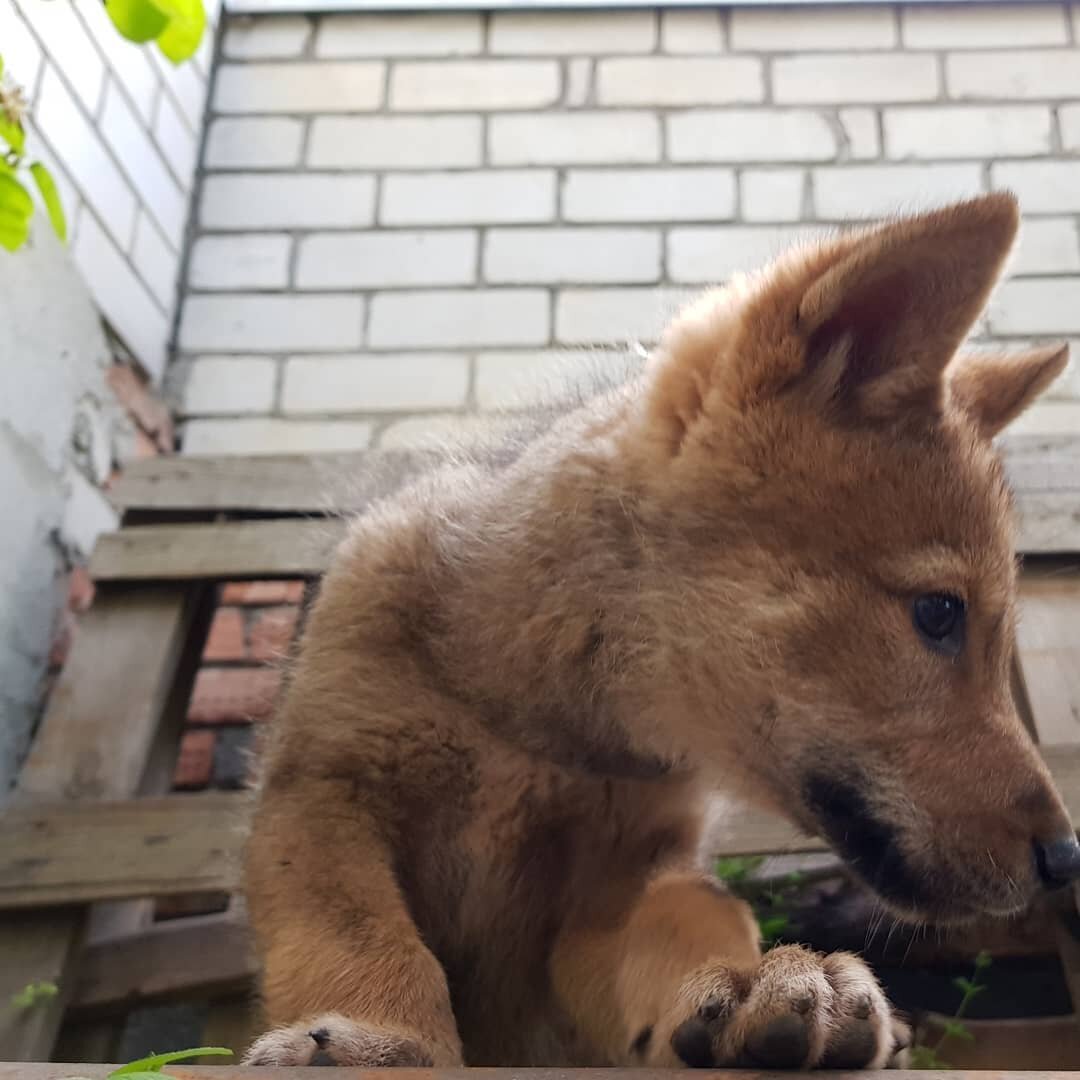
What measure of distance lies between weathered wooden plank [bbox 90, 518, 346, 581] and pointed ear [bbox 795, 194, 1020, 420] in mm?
1662

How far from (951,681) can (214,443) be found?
2951 mm

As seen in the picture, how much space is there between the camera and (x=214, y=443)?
4.08 m

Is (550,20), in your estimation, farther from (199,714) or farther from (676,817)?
(676,817)

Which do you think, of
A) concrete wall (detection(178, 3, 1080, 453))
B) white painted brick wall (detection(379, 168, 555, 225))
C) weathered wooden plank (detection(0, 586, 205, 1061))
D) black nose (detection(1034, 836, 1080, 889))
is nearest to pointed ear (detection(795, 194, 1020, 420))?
black nose (detection(1034, 836, 1080, 889))

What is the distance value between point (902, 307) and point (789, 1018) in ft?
3.48

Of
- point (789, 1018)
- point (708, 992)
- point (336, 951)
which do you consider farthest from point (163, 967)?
point (789, 1018)

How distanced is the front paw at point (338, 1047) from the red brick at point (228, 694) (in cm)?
222

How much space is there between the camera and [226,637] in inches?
155

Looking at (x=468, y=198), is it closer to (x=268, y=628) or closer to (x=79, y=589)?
(x=268, y=628)

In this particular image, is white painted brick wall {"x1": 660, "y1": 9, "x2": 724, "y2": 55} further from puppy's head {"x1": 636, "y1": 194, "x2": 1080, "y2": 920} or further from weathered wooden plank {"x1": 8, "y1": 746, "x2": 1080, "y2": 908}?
weathered wooden plank {"x1": 8, "y1": 746, "x2": 1080, "y2": 908}

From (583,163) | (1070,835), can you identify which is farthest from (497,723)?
(583,163)

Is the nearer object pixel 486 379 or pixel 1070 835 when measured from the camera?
pixel 1070 835

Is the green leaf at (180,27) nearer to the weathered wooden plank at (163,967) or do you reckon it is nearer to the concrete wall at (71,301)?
the concrete wall at (71,301)


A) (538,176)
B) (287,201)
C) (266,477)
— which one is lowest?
(266,477)
